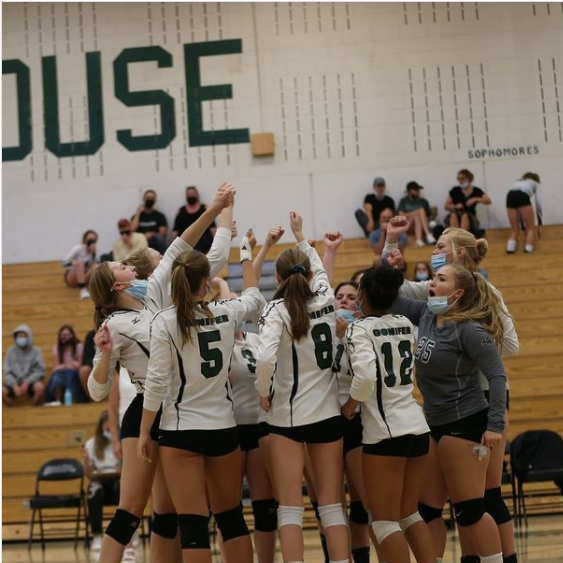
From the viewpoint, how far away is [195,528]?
4.46m

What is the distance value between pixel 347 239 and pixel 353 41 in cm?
355

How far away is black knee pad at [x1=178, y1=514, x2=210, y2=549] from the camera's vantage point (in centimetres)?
445

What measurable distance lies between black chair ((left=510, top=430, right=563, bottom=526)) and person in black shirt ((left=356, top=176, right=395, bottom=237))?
729 cm

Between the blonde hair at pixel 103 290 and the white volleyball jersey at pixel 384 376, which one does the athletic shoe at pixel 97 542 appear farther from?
the white volleyball jersey at pixel 384 376

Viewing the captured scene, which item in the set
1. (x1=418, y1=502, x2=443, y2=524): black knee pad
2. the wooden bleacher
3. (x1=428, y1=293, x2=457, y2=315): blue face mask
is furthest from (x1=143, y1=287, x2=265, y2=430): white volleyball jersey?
the wooden bleacher

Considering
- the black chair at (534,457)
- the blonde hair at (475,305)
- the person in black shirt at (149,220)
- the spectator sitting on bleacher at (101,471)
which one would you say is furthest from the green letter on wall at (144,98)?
the blonde hair at (475,305)

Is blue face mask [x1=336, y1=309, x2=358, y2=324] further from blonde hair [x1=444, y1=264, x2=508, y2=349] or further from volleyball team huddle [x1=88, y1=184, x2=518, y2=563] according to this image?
blonde hair [x1=444, y1=264, x2=508, y2=349]

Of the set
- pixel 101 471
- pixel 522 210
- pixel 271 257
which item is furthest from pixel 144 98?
pixel 101 471

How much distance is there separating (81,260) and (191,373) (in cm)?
1099

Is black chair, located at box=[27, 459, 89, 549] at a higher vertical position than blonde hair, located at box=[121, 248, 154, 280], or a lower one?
lower

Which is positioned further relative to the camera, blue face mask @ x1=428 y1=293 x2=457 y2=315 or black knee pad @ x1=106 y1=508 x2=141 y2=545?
blue face mask @ x1=428 y1=293 x2=457 y2=315

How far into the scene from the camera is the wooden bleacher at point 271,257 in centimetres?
1078

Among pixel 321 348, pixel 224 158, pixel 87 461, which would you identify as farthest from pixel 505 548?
pixel 224 158

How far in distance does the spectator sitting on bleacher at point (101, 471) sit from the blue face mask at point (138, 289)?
3.99 metres
